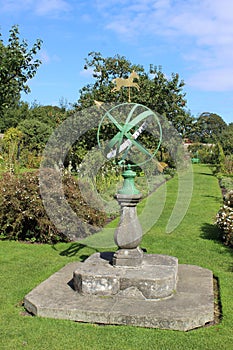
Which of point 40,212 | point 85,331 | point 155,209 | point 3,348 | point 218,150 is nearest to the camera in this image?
point 3,348

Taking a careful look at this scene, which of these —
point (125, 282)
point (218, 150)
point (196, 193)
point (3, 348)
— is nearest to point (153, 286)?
point (125, 282)

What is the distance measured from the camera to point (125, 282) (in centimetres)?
555

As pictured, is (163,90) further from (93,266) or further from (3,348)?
(3,348)

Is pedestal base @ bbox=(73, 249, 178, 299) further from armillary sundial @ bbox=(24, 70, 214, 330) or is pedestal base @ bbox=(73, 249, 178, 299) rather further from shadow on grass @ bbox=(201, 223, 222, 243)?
shadow on grass @ bbox=(201, 223, 222, 243)

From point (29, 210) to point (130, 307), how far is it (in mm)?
5132

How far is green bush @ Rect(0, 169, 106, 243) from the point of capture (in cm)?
967

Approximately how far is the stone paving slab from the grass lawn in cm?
11

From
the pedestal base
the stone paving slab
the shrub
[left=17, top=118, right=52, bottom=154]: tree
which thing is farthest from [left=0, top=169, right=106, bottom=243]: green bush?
[left=17, top=118, right=52, bottom=154]: tree

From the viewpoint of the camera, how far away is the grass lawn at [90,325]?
14.9 ft

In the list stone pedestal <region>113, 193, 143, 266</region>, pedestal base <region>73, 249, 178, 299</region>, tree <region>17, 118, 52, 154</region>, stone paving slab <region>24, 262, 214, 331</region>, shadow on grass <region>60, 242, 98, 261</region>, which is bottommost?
shadow on grass <region>60, 242, 98, 261</region>

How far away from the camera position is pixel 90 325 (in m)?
4.99

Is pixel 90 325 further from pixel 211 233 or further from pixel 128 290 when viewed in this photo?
pixel 211 233

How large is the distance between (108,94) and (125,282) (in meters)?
14.8

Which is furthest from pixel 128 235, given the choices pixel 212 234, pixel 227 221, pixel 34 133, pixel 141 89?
pixel 34 133
